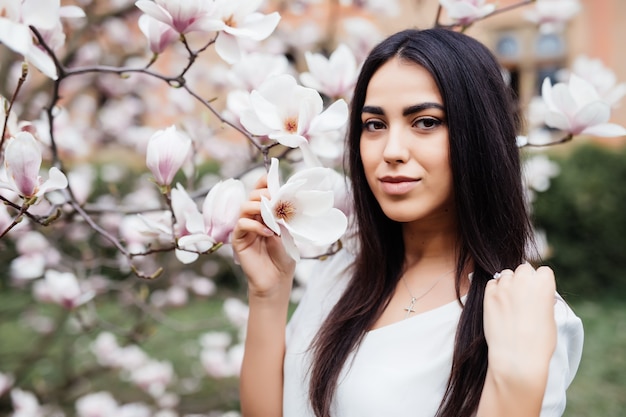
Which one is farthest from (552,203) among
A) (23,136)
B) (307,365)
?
(23,136)

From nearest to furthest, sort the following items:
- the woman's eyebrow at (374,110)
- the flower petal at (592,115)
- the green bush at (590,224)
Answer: the woman's eyebrow at (374,110), the flower petal at (592,115), the green bush at (590,224)

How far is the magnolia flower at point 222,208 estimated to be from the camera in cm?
112

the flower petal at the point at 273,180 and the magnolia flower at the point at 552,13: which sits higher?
the magnolia flower at the point at 552,13

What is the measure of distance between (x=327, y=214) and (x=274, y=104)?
0.68 feet

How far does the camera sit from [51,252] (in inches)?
87.9

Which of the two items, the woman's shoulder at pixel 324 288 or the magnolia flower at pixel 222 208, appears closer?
the magnolia flower at pixel 222 208

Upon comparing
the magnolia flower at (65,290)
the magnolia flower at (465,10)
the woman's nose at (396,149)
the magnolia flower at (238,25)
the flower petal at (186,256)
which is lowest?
the magnolia flower at (65,290)

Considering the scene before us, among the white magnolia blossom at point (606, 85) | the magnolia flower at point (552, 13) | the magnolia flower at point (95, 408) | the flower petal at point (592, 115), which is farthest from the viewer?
the magnolia flower at point (95, 408)

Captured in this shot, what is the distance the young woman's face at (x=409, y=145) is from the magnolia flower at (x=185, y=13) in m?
0.30

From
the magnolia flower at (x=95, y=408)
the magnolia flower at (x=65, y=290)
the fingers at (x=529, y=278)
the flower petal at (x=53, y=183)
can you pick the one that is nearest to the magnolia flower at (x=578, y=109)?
the fingers at (x=529, y=278)

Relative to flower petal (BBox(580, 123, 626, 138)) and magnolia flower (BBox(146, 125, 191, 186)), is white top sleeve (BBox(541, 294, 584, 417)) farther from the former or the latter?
magnolia flower (BBox(146, 125, 191, 186))

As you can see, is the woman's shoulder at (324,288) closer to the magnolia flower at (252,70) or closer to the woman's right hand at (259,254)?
the woman's right hand at (259,254)

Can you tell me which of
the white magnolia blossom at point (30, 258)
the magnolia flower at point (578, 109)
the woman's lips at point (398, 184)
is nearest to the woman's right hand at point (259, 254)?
the woman's lips at point (398, 184)

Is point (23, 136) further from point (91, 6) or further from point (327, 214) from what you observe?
point (91, 6)
